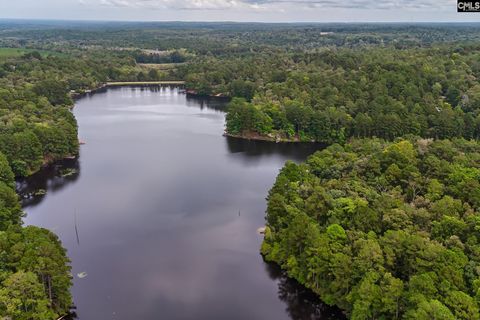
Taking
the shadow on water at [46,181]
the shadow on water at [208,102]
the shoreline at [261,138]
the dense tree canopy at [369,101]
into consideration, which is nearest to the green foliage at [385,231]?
the dense tree canopy at [369,101]

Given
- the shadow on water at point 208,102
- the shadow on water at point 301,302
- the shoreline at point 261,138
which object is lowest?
the shadow on water at point 301,302

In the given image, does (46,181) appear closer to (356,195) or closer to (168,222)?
(168,222)

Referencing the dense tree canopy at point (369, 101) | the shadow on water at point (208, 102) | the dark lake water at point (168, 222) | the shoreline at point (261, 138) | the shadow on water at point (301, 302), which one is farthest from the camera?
the shadow on water at point (208, 102)

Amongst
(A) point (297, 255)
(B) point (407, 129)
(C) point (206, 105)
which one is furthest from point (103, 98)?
(A) point (297, 255)

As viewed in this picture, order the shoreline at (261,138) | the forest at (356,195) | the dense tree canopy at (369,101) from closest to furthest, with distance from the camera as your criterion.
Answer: the forest at (356,195) → the dense tree canopy at (369,101) → the shoreline at (261,138)

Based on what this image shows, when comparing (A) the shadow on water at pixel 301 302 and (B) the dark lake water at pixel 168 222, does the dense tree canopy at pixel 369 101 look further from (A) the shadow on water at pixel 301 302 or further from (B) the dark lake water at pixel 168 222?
(A) the shadow on water at pixel 301 302

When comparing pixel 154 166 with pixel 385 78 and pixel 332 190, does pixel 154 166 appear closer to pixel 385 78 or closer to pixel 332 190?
pixel 332 190

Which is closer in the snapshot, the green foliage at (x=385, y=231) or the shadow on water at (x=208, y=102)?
the green foliage at (x=385, y=231)
